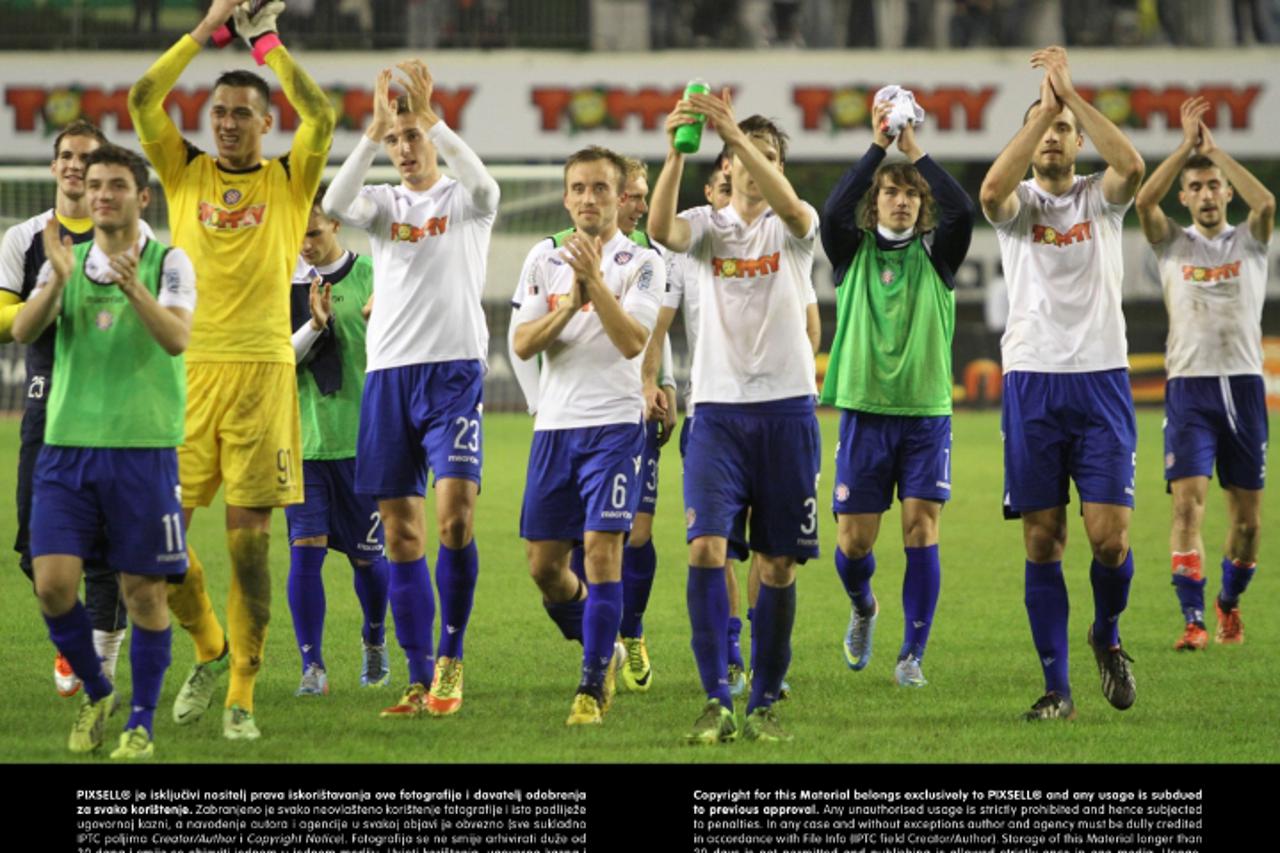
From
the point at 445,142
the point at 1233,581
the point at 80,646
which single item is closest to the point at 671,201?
the point at 445,142

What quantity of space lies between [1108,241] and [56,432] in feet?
14.3

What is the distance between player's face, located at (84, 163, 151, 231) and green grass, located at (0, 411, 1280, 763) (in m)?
1.93

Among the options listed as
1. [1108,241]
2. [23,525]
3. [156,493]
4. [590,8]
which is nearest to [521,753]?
[156,493]

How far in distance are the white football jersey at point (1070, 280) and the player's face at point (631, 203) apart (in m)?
1.84

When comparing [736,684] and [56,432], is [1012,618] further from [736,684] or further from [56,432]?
[56,432]

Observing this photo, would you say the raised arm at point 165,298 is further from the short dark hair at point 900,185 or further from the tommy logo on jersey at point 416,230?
the short dark hair at point 900,185

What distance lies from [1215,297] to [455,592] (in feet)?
16.1

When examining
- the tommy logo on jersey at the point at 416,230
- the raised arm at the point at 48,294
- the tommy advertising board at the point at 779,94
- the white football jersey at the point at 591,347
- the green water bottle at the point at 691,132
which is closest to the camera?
the raised arm at the point at 48,294

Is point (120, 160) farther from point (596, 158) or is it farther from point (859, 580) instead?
point (859, 580)

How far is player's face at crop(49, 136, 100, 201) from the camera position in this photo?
7.47 m

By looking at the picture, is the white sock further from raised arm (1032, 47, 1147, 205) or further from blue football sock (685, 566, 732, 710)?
raised arm (1032, 47, 1147, 205)

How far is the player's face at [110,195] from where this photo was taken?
20.4 feet

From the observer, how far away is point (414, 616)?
25.0 feet

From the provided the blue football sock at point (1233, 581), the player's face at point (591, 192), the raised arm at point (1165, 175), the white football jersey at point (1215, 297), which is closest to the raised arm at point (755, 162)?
the player's face at point (591, 192)
